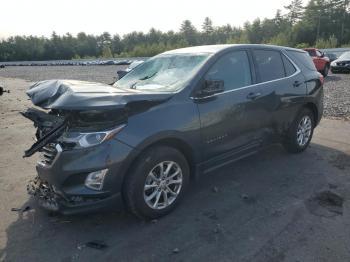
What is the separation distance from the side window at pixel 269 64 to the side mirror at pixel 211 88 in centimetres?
105

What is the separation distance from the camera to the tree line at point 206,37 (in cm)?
7225

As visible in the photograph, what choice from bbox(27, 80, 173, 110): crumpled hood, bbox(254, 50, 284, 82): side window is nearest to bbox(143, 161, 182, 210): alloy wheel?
bbox(27, 80, 173, 110): crumpled hood

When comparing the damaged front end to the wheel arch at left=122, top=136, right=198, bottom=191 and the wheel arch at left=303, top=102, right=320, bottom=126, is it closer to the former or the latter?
the wheel arch at left=122, top=136, right=198, bottom=191

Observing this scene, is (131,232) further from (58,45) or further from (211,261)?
(58,45)

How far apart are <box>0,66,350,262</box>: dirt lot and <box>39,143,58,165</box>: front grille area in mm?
748

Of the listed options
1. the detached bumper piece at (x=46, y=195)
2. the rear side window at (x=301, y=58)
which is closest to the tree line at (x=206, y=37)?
the rear side window at (x=301, y=58)

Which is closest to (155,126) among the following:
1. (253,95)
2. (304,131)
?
(253,95)

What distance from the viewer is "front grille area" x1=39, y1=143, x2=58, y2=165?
343cm

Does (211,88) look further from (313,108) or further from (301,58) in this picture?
(313,108)

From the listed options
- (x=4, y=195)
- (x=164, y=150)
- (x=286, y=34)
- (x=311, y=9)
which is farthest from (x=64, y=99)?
(x=311, y=9)

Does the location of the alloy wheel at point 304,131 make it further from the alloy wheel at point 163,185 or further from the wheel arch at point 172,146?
the alloy wheel at point 163,185

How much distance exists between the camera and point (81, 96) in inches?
131

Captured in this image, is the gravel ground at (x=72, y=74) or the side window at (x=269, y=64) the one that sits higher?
the side window at (x=269, y=64)

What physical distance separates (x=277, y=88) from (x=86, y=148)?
3.05 metres
